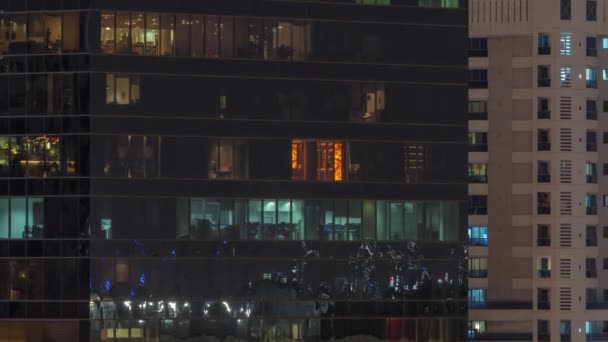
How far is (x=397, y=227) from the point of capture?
114125 mm

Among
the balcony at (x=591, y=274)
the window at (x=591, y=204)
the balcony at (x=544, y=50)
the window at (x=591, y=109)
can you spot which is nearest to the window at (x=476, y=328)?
the balcony at (x=591, y=274)

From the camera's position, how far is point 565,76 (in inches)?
5162

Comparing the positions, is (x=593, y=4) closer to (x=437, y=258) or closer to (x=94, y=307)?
(x=437, y=258)

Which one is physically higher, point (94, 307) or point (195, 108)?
point (195, 108)

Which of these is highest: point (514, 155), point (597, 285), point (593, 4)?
point (593, 4)

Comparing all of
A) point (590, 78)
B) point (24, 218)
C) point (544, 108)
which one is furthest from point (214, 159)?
point (590, 78)

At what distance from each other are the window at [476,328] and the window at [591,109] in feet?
52.1

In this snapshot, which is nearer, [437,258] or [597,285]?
[437,258]

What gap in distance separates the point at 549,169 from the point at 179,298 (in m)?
31.7

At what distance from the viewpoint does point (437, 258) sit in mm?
115062

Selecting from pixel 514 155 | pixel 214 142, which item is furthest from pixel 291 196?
pixel 514 155

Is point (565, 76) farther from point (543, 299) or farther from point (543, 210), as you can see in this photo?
point (543, 299)

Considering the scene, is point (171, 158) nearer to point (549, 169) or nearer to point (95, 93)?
point (95, 93)

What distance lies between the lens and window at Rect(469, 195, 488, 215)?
5192 inches
